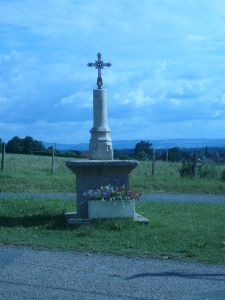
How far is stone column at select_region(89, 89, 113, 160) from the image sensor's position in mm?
11859

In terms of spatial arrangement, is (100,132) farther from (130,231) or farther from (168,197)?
(168,197)

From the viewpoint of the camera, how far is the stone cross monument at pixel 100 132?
467 inches

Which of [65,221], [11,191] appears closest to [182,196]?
[11,191]

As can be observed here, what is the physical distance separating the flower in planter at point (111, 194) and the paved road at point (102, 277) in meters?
2.69

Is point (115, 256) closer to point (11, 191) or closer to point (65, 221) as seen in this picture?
point (65, 221)

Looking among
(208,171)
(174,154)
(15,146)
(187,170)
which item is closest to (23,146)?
(15,146)

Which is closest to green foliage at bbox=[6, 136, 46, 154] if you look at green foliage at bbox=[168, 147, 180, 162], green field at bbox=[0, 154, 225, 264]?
green foliage at bbox=[168, 147, 180, 162]

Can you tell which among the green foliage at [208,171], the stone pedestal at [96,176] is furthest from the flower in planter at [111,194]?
the green foliage at [208,171]

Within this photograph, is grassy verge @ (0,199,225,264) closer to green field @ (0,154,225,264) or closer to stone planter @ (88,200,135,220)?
green field @ (0,154,225,264)

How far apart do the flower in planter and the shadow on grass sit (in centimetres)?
88

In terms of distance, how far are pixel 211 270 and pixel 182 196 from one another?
37.9 feet

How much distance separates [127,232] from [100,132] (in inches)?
106

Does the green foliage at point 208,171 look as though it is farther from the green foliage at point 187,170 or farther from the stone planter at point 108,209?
the stone planter at point 108,209

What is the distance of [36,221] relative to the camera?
11.9 meters
